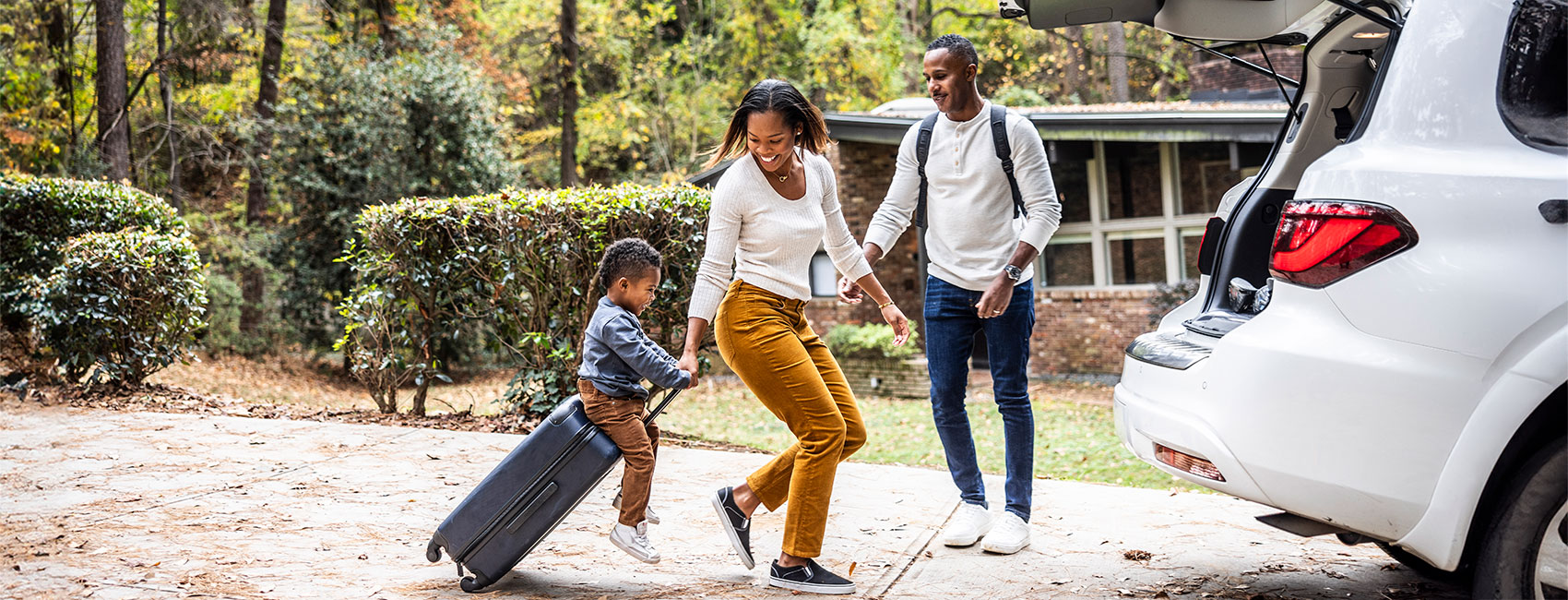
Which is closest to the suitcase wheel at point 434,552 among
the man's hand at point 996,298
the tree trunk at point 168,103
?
the man's hand at point 996,298

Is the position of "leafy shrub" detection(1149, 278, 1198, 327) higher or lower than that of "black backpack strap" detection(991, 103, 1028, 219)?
lower

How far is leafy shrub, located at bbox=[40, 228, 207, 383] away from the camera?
26.5 ft

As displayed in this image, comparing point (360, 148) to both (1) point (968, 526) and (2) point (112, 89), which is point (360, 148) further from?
(1) point (968, 526)

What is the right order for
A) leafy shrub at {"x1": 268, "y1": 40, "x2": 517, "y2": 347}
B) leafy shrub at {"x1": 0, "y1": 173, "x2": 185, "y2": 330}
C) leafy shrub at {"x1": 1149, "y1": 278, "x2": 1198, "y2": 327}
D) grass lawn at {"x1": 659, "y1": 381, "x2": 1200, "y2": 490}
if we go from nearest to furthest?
leafy shrub at {"x1": 0, "y1": 173, "x2": 185, "y2": 330}
grass lawn at {"x1": 659, "y1": 381, "x2": 1200, "y2": 490}
leafy shrub at {"x1": 1149, "y1": 278, "x2": 1198, "y2": 327}
leafy shrub at {"x1": 268, "y1": 40, "x2": 517, "y2": 347}

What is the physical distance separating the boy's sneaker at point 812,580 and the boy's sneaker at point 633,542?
17.6 inches

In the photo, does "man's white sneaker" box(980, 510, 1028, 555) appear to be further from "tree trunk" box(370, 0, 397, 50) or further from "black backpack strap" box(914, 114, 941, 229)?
"tree trunk" box(370, 0, 397, 50)

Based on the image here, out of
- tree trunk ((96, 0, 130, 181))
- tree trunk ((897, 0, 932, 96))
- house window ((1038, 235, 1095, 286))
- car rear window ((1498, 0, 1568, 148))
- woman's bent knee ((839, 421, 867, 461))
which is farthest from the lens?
tree trunk ((897, 0, 932, 96))

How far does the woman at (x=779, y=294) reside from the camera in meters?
3.61

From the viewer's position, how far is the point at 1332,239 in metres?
2.77

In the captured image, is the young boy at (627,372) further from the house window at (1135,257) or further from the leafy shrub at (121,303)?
the house window at (1135,257)

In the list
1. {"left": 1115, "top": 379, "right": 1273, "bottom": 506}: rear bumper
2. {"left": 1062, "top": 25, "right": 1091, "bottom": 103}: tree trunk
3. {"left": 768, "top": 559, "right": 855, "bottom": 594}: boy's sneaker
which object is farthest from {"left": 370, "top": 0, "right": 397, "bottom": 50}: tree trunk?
{"left": 1115, "top": 379, "right": 1273, "bottom": 506}: rear bumper

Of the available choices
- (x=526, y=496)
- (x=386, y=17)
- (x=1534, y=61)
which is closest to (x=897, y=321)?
(x=526, y=496)

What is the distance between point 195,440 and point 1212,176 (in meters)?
13.6

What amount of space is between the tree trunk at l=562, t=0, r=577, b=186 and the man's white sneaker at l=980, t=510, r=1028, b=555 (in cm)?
1817
